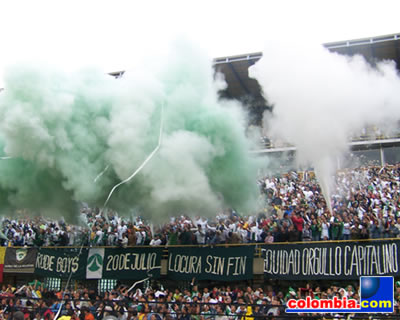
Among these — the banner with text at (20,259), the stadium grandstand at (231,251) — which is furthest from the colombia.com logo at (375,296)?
the banner with text at (20,259)

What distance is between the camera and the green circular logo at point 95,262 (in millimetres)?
16969

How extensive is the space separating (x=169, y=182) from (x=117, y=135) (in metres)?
1.54

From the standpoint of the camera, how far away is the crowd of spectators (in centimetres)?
1205

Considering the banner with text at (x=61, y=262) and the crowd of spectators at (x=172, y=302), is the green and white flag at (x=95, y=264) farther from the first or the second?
the crowd of spectators at (x=172, y=302)

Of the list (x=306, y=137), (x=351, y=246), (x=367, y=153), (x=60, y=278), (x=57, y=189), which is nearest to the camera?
(x=306, y=137)

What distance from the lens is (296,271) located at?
1431 cm

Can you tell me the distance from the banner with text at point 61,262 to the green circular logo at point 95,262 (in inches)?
8.6

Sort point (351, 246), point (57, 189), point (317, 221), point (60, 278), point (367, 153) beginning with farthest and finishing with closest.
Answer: point (367, 153) < point (60, 278) < point (317, 221) < point (351, 246) < point (57, 189)

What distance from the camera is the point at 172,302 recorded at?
457 inches

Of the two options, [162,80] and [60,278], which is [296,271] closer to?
[162,80]

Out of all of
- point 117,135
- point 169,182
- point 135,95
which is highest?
point 135,95

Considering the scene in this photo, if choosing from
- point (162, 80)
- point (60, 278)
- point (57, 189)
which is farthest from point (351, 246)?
point (60, 278)

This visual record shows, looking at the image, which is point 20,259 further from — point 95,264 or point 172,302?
point 172,302

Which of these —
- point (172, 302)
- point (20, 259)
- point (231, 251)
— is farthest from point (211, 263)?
point (20, 259)
